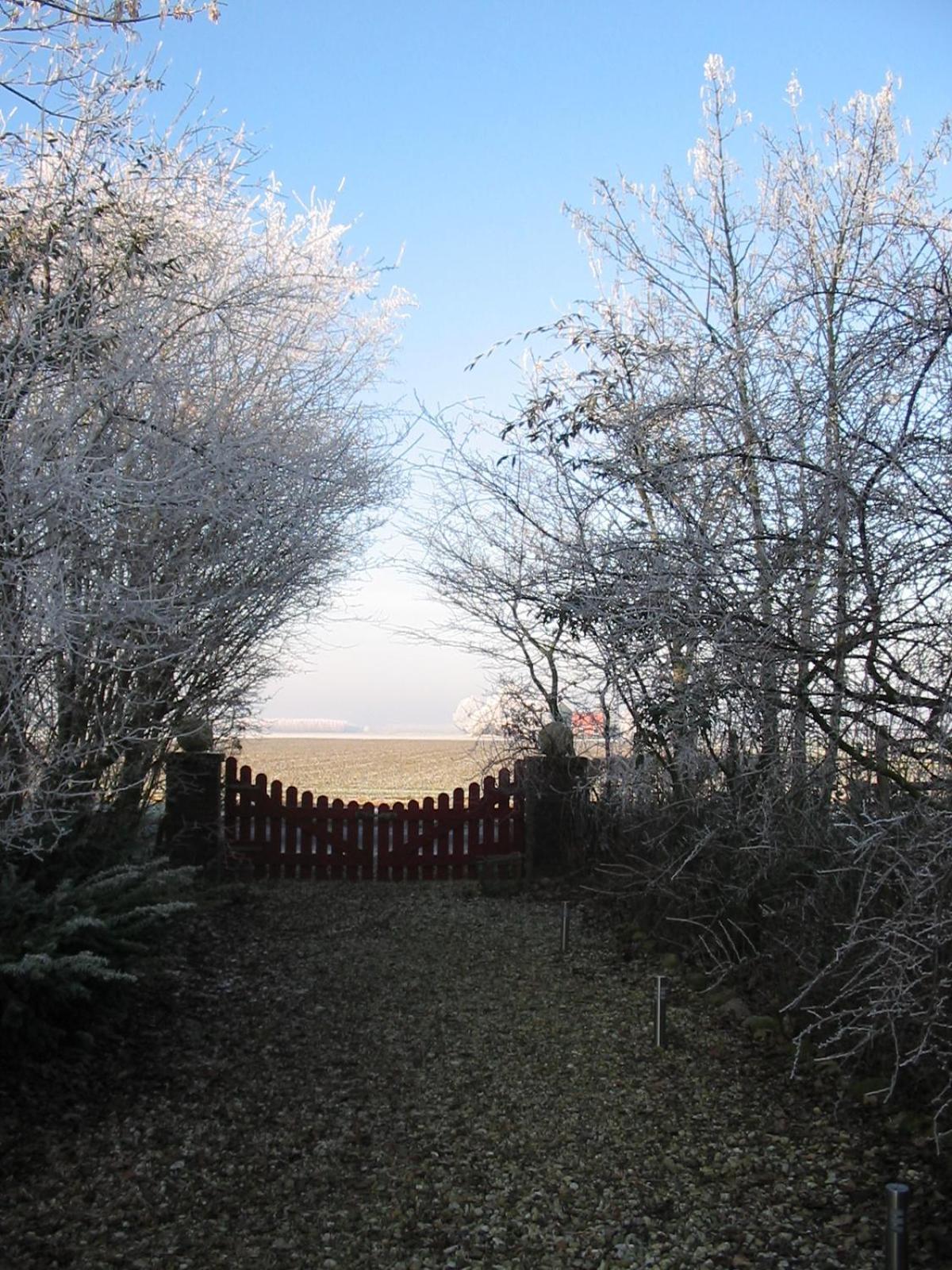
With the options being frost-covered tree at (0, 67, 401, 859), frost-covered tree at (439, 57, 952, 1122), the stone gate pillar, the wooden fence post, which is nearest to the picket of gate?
the stone gate pillar

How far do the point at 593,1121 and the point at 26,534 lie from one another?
11.2 ft

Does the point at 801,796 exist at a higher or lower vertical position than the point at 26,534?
lower

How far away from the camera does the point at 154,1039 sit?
5.17 meters

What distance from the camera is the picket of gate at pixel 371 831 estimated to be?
960 centimetres

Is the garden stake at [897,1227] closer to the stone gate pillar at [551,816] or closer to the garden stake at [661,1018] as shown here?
A: the garden stake at [661,1018]

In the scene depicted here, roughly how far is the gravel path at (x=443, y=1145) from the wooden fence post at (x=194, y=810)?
2.60m

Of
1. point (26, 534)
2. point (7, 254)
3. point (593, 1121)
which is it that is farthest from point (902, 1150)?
point (7, 254)

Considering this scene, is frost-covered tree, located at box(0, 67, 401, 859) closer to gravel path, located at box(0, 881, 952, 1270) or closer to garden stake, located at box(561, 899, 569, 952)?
gravel path, located at box(0, 881, 952, 1270)

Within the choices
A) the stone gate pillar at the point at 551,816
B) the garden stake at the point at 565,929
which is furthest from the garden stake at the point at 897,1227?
the stone gate pillar at the point at 551,816

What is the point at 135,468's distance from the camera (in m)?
5.42

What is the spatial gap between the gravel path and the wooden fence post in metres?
2.60

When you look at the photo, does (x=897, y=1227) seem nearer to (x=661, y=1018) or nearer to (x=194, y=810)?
(x=661, y=1018)

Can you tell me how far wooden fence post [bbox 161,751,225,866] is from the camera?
8609mm

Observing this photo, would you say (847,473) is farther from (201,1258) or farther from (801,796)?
(201,1258)
